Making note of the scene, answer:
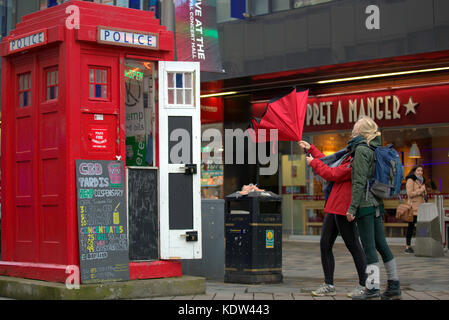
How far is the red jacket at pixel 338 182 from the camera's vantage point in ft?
27.2

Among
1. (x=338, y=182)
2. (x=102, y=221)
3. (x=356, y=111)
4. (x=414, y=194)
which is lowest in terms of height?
(x=102, y=221)

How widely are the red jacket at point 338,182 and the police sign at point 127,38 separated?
2529 millimetres

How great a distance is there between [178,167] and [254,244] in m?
1.82

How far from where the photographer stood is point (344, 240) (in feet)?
28.0

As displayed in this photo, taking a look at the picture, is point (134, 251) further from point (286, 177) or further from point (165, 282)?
point (286, 177)

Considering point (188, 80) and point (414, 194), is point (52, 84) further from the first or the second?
point (414, 194)

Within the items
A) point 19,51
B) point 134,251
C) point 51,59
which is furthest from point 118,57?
point 134,251

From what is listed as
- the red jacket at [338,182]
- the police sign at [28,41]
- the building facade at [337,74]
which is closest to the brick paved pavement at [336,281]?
the red jacket at [338,182]

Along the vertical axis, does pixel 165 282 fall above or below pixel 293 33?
below

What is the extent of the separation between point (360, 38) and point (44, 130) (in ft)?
35.0

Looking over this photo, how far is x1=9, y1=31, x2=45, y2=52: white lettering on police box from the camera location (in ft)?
28.2

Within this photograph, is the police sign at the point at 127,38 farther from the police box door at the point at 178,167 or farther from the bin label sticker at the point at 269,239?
the bin label sticker at the point at 269,239

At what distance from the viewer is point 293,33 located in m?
18.8

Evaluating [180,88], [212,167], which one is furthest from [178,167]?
[212,167]
